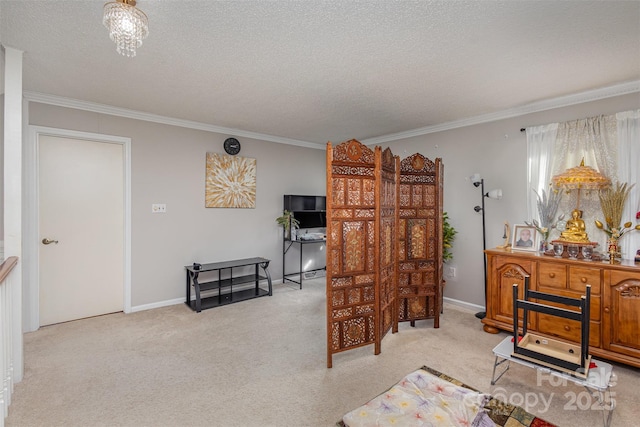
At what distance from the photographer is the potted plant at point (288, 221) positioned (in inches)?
202

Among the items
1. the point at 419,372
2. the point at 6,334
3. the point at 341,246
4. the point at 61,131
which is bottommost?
the point at 419,372

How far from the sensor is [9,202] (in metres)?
2.31

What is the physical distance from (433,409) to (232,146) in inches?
166

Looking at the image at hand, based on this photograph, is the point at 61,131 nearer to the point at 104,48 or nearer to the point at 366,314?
the point at 104,48

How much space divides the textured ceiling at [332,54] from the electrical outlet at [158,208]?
1.25 m

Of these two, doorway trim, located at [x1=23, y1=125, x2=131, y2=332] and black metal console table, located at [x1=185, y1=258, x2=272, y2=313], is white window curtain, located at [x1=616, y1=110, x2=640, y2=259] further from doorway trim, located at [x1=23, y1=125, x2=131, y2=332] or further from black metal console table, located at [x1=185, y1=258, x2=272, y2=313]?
doorway trim, located at [x1=23, y1=125, x2=131, y2=332]

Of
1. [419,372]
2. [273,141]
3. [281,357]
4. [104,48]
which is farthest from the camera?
[273,141]

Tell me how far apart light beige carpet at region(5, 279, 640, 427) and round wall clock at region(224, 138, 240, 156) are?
98.1 inches

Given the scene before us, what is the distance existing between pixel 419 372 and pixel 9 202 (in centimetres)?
331

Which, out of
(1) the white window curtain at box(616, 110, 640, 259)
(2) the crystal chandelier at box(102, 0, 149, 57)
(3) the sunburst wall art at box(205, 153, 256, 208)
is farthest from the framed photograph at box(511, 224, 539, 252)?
(2) the crystal chandelier at box(102, 0, 149, 57)

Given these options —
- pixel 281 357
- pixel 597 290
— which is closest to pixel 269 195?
pixel 281 357

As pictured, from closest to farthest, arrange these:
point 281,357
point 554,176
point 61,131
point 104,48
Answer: point 104,48
point 281,357
point 554,176
point 61,131

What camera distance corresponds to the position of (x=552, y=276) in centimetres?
293

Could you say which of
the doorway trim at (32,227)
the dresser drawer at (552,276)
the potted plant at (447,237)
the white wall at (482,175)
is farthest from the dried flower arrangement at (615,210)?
the doorway trim at (32,227)
